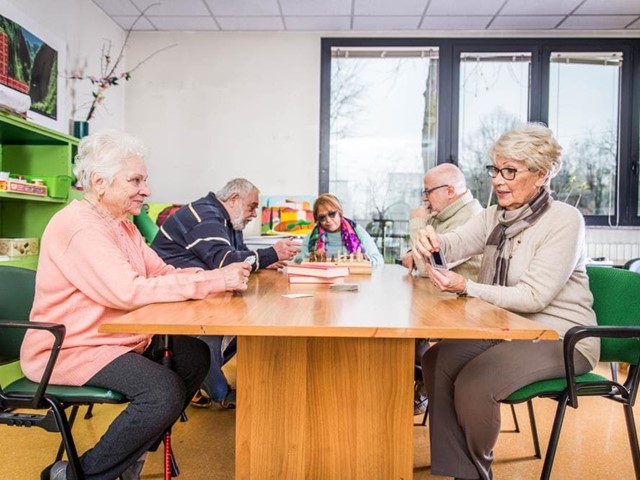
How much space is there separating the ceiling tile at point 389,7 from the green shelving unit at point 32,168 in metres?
2.33

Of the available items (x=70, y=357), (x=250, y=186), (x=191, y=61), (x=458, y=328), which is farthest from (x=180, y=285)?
(x=191, y=61)

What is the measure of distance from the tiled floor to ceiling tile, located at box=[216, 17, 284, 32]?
310 cm

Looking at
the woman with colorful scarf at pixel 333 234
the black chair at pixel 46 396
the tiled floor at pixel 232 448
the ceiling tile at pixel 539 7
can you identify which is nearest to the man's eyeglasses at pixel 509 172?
the tiled floor at pixel 232 448

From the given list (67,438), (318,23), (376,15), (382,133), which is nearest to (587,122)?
(382,133)

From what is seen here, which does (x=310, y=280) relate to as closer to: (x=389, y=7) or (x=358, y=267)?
(x=358, y=267)

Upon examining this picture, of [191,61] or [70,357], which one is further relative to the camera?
[191,61]

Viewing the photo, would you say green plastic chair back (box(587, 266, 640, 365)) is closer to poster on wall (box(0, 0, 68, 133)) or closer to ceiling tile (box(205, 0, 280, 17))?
poster on wall (box(0, 0, 68, 133))

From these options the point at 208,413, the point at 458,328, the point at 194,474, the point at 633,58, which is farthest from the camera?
the point at 633,58

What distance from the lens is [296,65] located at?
186 inches

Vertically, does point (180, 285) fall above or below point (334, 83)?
below

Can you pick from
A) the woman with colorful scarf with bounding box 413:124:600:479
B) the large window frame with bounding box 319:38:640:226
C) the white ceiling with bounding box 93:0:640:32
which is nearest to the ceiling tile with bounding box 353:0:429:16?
the white ceiling with bounding box 93:0:640:32

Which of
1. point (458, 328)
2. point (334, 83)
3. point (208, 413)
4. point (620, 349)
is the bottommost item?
point (208, 413)

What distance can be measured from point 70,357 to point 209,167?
339 cm

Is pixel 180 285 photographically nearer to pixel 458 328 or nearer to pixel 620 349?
pixel 458 328
